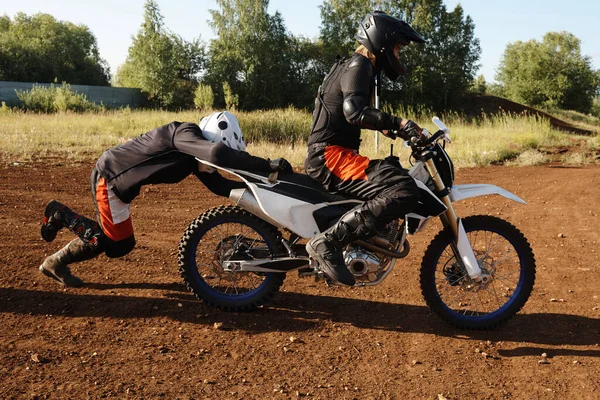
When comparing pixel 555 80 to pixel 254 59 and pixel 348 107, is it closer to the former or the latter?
pixel 254 59

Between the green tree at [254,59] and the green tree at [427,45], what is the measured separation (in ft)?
16.0

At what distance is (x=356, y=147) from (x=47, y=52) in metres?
65.5

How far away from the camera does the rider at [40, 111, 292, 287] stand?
455cm

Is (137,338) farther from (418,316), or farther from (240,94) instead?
(240,94)

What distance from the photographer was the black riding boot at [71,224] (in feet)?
16.3

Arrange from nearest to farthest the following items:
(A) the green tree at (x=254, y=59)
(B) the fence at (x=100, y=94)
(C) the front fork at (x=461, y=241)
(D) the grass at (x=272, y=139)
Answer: (C) the front fork at (x=461, y=241), (D) the grass at (x=272, y=139), (B) the fence at (x=100, y=94), (A) the green tree at (x=254, y=59)

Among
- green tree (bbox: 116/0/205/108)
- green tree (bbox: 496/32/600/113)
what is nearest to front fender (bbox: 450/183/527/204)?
green tree (bbox: 116/0/205/108)

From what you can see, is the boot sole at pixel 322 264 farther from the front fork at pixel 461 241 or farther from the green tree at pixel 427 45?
the green tree at pixel 427 45

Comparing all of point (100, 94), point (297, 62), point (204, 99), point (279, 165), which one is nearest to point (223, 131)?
point (279, 165)

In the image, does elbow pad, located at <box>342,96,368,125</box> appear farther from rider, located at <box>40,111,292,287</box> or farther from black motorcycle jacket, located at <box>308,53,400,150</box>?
rider, located at <box>40,111,292,287</box>

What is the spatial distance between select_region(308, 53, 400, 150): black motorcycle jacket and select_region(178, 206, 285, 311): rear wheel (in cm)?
87

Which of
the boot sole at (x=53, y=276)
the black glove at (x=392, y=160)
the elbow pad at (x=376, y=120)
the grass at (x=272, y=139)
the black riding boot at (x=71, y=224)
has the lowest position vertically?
the boot sole at (x=53, y=276)

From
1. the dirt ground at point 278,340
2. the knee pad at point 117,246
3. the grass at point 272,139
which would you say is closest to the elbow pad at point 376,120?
the dirt ground at point 278,340

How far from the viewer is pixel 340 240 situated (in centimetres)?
444
